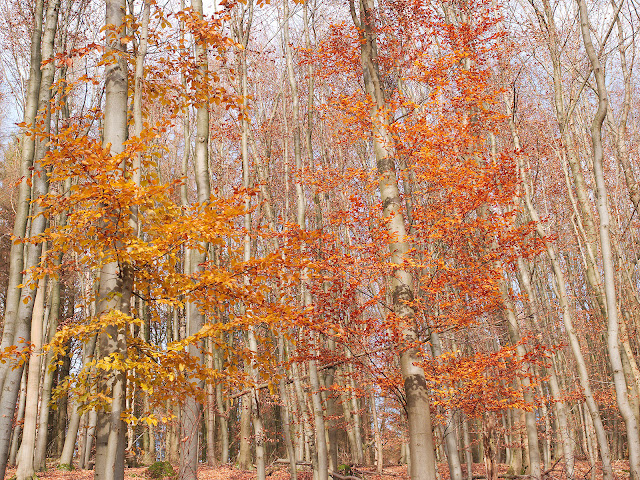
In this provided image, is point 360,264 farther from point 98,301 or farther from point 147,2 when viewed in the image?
point 147,2

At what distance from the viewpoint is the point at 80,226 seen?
4.02 meters

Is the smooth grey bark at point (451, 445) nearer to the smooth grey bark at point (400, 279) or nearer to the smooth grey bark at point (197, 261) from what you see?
the smooth grey bark at point (400, 279)

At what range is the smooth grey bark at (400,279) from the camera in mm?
5688

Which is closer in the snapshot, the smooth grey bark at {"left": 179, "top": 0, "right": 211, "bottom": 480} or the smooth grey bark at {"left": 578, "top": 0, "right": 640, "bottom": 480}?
the smooth grey bark at {"left": 578, "top": 0, "right": 640, "bottom": 480}

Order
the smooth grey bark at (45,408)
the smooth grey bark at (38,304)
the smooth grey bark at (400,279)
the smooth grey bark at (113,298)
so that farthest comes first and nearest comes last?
the smooth grey bark at (45,408) < the smooth grey bark at (38,304) < the smooth grey bark at (400,279) < the smooth grey bark at (113,298)

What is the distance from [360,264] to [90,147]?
4.33 meters

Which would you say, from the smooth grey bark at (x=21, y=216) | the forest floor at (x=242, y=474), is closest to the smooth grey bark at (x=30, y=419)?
the smooth grey bark at (x=21, y=216)

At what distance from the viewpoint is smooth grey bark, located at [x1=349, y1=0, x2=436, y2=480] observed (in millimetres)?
5688

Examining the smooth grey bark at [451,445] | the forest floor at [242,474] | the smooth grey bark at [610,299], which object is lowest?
the forest floor at [242,474]

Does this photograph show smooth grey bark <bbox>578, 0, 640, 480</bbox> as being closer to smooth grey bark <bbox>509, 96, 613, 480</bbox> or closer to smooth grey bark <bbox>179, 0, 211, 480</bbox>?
smooth grey bark <bbox>509, 96, 613, 480</bbox>

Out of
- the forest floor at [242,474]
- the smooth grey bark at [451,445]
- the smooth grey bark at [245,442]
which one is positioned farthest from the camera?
the smooth grey bark at [245,442]

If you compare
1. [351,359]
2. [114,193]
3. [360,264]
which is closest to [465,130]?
[360,264]

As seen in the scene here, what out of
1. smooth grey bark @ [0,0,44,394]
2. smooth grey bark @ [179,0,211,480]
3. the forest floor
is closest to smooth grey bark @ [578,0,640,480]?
smooth grey bark @ [179,0,211,480]

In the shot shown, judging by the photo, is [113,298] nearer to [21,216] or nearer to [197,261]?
[197,261]
